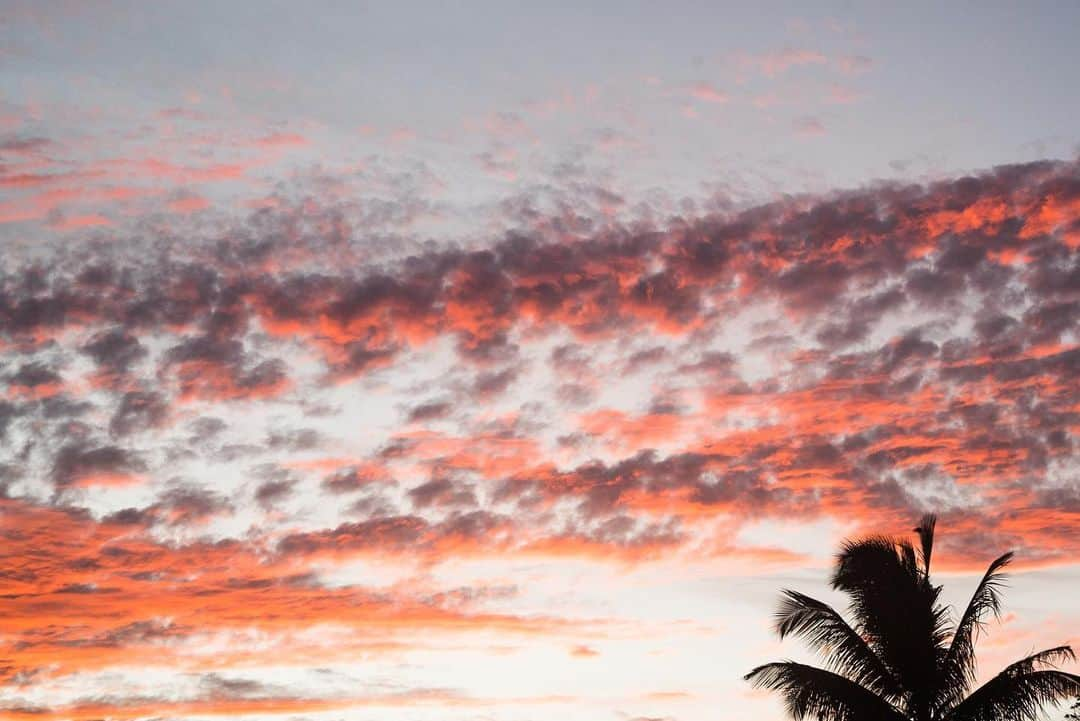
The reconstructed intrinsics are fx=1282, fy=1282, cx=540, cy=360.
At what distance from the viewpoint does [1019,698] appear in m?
31.8

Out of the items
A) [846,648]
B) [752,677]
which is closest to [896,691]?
[846,648]

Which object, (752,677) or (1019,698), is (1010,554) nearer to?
(1019,698)

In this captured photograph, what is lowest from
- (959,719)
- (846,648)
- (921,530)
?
(959,719)

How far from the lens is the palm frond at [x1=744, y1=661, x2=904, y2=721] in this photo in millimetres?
32594

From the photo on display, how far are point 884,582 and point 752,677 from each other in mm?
4319

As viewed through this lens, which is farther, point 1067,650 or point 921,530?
point 921,530

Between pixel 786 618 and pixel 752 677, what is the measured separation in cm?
194

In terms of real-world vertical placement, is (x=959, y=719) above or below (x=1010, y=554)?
below

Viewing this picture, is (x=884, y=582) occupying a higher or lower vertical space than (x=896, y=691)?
higher

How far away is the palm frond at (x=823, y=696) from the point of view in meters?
32.6

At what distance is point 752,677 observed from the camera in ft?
109

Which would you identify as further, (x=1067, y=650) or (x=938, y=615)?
(x=938, y=615)

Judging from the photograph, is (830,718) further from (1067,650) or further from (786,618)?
(1067,650)

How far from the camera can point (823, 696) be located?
32.8 meters
